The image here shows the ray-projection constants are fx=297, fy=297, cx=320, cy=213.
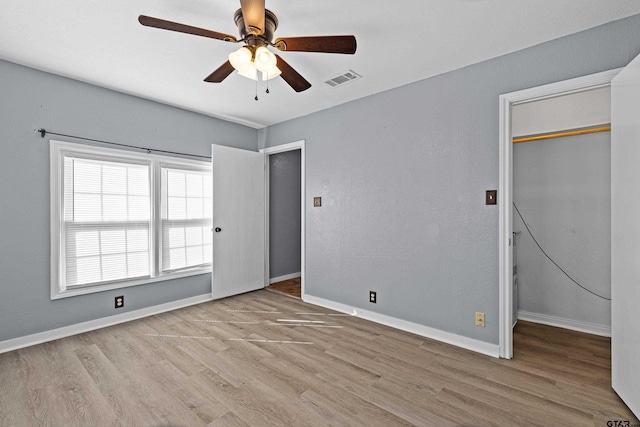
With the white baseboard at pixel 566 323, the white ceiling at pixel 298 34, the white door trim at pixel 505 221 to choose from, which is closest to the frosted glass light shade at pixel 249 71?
the white ceiling at pixel 298 34

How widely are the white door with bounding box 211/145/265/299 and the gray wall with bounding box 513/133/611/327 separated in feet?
11.2

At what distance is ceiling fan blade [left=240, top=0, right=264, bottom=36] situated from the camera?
59.4 inches

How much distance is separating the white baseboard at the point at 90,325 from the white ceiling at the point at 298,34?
249cm

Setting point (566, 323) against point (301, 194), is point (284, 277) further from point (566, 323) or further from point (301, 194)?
point (566, 323)

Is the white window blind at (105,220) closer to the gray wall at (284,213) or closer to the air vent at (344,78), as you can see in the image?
the gray wall at (284,213)

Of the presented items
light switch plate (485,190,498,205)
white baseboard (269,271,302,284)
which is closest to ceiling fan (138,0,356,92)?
light switch plate (485,190,498,205)

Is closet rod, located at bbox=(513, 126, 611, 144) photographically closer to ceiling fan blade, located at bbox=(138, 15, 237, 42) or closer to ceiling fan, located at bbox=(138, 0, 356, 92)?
ceiling fan, located at bbox=(138, 0, 356, 92)

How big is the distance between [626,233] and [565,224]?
1521mm

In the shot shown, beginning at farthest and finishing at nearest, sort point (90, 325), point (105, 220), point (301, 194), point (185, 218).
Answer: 1. point (301, 194)
2. point (185, 218)
3. point (105, 220)
4. point (90, 325)

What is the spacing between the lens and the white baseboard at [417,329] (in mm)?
2592

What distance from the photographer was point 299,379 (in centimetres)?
221

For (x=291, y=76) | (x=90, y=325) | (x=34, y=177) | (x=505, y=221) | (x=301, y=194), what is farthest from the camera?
(x=301, y=194)

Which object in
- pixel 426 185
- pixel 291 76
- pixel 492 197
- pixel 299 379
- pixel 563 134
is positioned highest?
pixel 291 76

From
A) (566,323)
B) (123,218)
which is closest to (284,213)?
(123,218)
